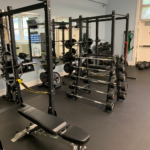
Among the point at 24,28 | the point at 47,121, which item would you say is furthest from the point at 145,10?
the point at 47,121

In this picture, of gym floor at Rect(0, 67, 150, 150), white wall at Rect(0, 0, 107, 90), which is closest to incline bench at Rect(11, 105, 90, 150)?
gym floor at Rect(0, 67, 150, 150)

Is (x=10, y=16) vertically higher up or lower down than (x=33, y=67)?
higher up

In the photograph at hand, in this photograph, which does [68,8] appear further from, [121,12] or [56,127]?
[56,127]

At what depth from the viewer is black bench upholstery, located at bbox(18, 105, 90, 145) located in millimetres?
1316

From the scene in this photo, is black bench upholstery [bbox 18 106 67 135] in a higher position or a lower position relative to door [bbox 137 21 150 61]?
lower

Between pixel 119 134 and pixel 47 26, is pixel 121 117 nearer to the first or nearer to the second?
pixel 119 134

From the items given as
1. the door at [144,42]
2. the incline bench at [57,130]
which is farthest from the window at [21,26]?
the door at [144,42]

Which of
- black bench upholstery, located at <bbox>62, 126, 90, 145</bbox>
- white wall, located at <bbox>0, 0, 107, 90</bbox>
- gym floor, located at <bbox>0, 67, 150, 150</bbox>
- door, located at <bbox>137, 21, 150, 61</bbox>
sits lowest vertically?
gym floor, located at <bbox>0, 67, 150, 150</bbox>

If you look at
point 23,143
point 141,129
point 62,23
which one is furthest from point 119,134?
point 62,23

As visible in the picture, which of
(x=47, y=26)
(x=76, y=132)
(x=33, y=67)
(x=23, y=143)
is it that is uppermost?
(x=47, y=26)

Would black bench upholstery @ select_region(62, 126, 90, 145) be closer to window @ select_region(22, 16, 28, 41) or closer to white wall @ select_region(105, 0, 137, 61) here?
window @ select_region(22, 16, 28, 41)

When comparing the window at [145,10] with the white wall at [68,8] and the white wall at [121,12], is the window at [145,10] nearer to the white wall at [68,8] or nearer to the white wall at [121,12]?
the white wall at [121,12]

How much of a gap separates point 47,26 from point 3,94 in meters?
2.31

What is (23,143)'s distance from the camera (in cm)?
193
